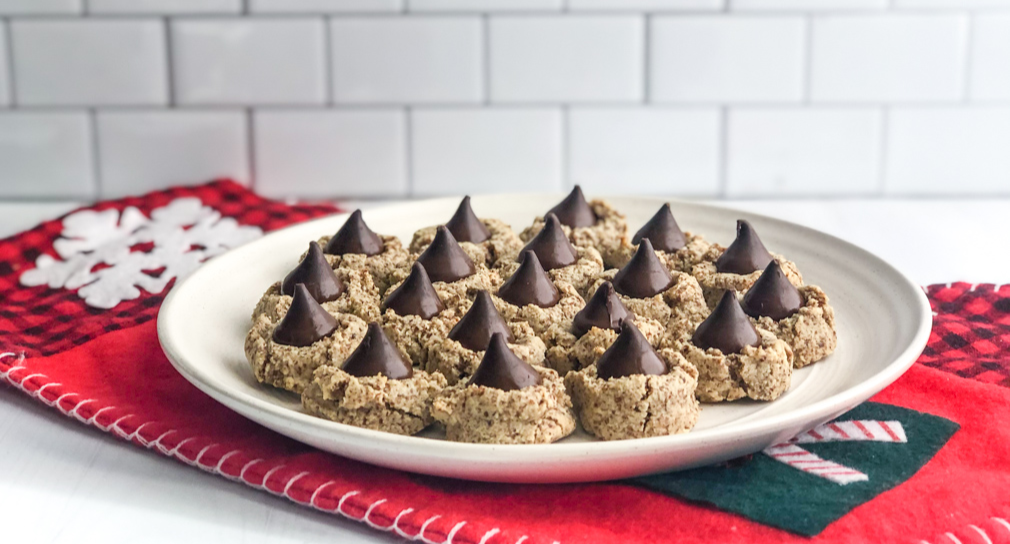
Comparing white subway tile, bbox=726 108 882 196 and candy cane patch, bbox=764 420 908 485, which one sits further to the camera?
white subway tile, bbox=726 108 882 196

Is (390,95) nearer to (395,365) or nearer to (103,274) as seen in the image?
(103,274)

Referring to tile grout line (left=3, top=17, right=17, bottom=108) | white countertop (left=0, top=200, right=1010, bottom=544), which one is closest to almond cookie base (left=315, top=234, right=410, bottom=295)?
white countertop (left=0, top=200, right=1010, bottom=544)

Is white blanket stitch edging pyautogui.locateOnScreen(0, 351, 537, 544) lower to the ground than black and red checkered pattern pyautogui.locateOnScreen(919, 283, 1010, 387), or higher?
lower

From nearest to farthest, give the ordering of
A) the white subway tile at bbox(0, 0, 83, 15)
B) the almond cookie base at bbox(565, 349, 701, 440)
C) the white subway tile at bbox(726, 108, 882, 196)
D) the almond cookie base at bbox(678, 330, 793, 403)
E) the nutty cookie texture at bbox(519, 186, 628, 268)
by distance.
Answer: the almond cookie base at bbox(565, 349, 701, 440)
the almond cookie base at bbox(678, 330, 793, 403)
the nutty cookie texture at bbox(519, 186, 628, 268)
the white subway tile at bbox(0, 0, 83, 15)
the white subway tile at bbox(726, 108, 882, 196)

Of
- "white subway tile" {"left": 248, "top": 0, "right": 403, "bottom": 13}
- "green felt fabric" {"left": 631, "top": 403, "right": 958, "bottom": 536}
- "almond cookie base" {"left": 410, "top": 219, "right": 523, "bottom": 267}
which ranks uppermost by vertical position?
"white subway tile" {"left": 248, "top": 0, "right": 403, "bottom": 13}

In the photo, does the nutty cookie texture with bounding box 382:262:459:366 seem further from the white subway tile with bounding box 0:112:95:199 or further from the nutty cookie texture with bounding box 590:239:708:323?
the white subway tile with bounding box 0:112:95:199

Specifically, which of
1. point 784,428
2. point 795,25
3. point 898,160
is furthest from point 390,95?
point 784,428

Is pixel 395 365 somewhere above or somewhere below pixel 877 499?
above

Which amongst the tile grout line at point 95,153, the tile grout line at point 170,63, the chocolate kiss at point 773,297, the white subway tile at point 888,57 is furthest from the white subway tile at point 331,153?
the chocolate kiss at point 773,297
